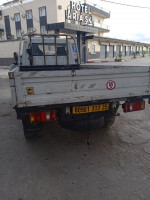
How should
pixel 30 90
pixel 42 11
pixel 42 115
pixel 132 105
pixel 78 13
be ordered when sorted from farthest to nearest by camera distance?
pixel 42 11, pixel 78 13, pixel 132 105, pixel 42 115, pixel 30 90

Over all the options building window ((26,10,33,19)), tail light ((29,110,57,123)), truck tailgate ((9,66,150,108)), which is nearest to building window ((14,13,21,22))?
building window ((26,10,33,19))

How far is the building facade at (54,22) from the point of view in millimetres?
→ 22094

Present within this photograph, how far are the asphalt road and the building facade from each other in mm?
16620

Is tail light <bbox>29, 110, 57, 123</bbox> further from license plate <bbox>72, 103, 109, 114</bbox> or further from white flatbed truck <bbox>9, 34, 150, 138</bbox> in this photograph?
license plate <bbox>72, 103, 109, 114</bbox>

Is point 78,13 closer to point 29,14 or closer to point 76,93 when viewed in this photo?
point 29,14

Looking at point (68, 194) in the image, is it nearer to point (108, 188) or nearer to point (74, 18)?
point (108, 188)

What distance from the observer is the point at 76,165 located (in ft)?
9.16

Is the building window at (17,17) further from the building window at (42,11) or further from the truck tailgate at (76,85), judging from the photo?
the truck tailgate at (76,85)

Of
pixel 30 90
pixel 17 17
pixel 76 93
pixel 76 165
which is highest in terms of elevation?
pixel 17 17

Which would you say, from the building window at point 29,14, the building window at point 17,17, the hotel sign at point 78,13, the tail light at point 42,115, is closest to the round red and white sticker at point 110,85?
the tail light at point 42,115

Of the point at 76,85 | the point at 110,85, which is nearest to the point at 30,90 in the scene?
the point at 76,85

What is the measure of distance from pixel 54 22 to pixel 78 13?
17.5 feet

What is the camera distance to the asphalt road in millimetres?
2217

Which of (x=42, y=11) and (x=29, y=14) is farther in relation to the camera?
(x=29, y=14)
